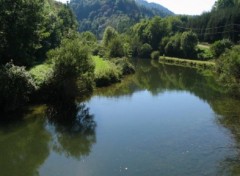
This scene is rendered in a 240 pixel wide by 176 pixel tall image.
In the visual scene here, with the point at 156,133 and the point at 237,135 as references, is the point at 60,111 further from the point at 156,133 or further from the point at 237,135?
the point at 237,135

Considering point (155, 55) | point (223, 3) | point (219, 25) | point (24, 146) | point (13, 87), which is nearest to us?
point (24, 146)

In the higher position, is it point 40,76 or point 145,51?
point 40,76

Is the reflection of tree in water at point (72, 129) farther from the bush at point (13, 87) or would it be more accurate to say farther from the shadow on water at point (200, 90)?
the shadow on water at point (200, 90)

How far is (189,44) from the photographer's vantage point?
109 m

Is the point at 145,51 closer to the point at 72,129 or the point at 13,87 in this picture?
the point at 13,87

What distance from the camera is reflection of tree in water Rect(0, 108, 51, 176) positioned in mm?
25094

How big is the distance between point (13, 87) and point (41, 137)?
7.65 m

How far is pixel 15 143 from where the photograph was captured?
2998 cm

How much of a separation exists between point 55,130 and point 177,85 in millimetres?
34911

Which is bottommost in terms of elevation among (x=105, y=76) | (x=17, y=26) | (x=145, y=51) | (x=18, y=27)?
(x=145, y=51)

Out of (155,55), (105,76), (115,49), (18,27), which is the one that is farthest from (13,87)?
(155,55)

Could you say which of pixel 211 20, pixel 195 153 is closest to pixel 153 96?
pixel 195 153

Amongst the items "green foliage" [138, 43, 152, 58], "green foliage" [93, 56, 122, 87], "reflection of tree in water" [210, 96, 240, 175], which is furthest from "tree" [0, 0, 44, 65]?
"green foliage" [138, 43, 152, 58]

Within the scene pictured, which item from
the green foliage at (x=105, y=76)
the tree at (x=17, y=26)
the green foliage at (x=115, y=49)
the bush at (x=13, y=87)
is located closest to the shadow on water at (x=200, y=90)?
the green foliage at (x=105, y=76)
